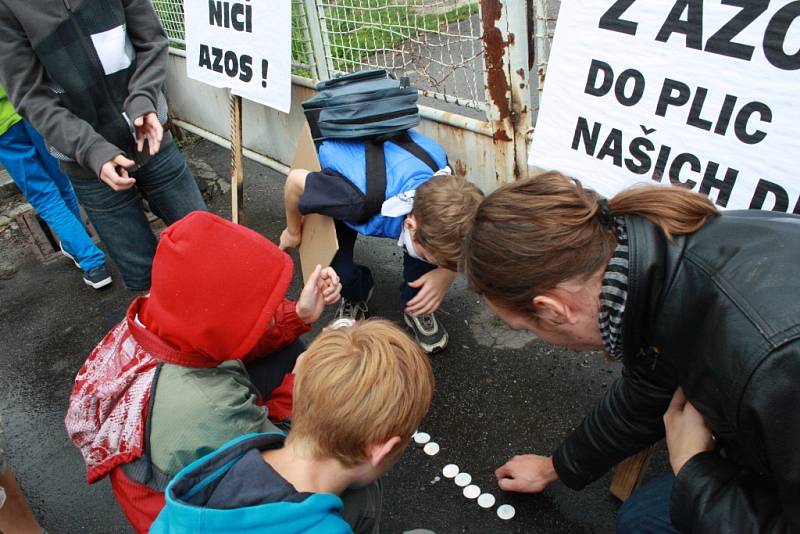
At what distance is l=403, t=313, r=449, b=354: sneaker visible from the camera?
9.12 feet

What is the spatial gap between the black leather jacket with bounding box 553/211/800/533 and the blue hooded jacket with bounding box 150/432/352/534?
0.73 m

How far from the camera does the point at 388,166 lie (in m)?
2.39

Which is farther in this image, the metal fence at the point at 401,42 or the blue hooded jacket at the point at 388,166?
the metal fence at the point at 401,42

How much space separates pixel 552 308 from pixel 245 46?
8.24ft

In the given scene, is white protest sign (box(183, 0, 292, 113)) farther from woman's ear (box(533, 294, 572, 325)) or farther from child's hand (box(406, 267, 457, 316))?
woman's ear (box(533, 294, 572, 325))

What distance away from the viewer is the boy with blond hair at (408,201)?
2162 mm

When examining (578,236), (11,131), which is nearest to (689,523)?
(578,236)

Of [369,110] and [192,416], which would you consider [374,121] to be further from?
[192,416]

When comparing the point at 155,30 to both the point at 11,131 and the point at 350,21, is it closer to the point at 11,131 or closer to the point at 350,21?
the point at 350,21

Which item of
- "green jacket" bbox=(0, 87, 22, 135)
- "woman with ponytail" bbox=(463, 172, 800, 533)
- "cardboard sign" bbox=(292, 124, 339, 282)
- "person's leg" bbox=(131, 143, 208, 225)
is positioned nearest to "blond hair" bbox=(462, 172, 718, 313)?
"woman with ponytail" bbox=(463, 172, 800, 533)

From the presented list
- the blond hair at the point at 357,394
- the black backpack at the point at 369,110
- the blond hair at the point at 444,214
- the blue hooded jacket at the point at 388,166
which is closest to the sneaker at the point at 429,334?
the blue hooded jacket at the point at 388,166

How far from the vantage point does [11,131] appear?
11.3ft

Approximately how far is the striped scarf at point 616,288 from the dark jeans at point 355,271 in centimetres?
138

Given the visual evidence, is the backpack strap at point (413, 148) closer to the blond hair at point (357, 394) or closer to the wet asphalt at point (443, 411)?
the wet asphalt at point (443, 411)
